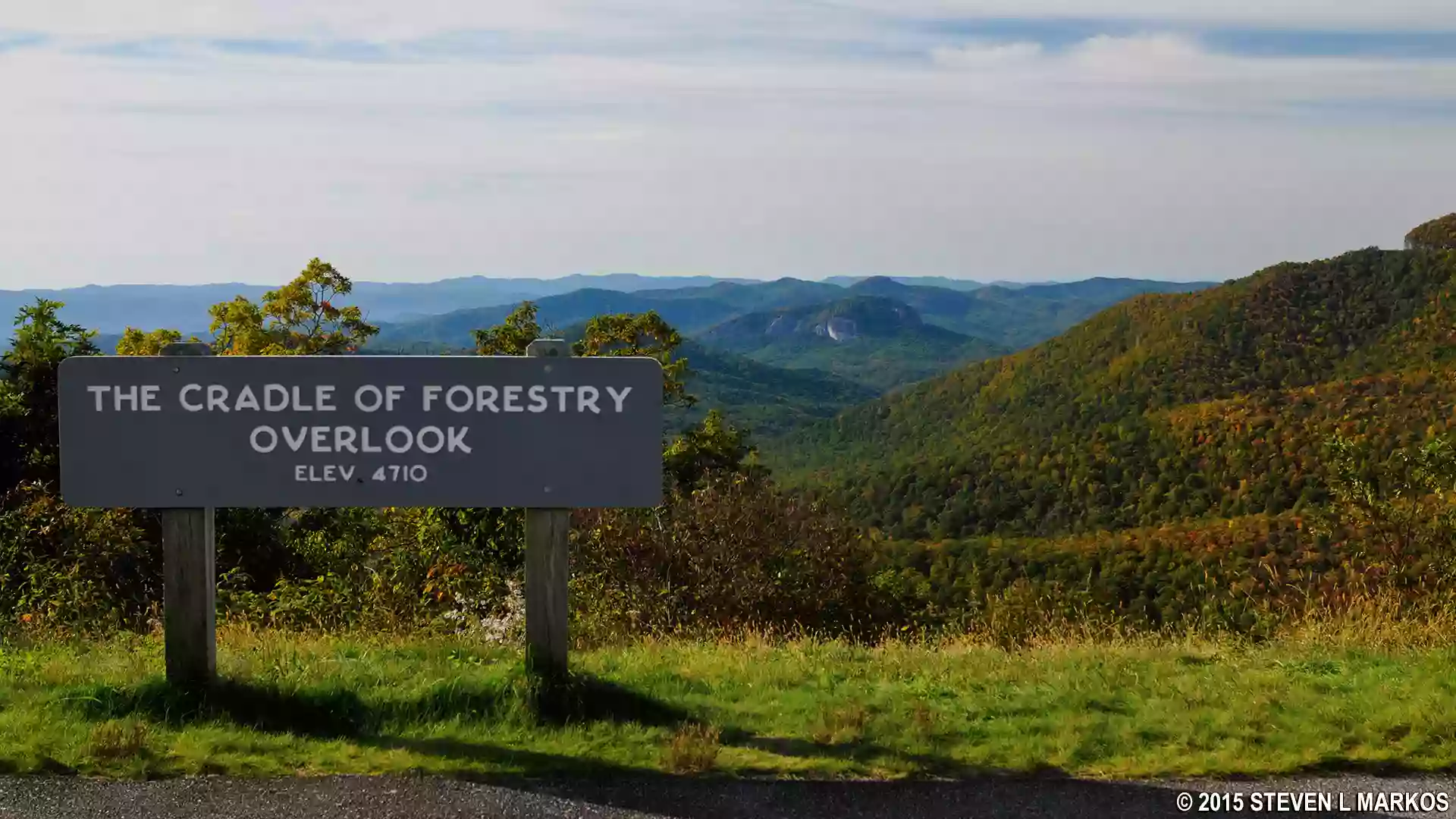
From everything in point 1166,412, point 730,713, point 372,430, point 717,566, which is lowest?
point 1166,412

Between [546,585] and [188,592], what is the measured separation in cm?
127

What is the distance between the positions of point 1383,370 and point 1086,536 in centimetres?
3142

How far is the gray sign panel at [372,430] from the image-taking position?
444 centimetres

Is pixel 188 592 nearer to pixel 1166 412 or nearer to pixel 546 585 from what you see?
pixel 546 585

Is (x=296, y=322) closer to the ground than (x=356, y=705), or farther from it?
farther from it

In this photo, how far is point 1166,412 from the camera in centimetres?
6116

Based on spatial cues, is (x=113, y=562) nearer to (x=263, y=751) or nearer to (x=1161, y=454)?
(x=263, y=751)

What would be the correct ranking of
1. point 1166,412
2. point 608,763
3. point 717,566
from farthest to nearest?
point 1166,412 < point 717,566 < point 608,763

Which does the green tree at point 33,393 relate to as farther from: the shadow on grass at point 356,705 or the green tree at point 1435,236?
the green tree at point 1435,236

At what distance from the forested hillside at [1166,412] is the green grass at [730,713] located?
33.1 m

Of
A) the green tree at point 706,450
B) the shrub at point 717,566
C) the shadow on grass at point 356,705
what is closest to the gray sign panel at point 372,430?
the shadow on grass at point 356,705

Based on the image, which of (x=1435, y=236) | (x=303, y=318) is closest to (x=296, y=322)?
(x=303, y=318)

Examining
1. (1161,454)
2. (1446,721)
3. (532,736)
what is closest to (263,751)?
(532,736)

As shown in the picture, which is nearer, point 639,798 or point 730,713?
point 639,798
